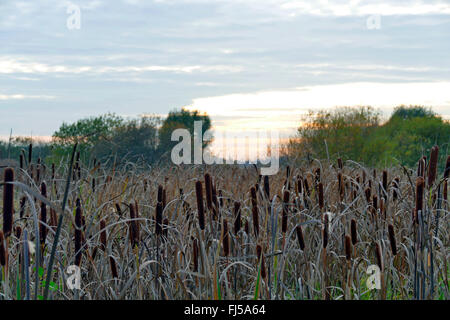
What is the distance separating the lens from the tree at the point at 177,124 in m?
16.8

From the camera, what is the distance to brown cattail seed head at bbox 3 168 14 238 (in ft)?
5.35

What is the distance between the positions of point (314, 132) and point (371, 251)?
12.0m

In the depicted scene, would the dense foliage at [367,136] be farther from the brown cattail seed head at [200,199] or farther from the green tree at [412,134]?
the brown cattail seed head at [200,199]

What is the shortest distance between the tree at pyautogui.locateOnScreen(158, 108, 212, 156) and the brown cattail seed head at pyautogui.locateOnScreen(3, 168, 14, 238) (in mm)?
10042

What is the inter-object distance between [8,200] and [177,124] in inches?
658

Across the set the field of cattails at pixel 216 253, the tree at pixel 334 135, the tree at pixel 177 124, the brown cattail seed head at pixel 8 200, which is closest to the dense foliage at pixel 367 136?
the tree at pixel 334 135

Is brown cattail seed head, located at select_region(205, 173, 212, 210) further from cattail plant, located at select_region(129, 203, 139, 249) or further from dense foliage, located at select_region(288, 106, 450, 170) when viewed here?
dense foliage, located at select_region(288, 106, 450, 170)

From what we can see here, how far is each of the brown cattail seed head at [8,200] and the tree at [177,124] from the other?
32.9ft

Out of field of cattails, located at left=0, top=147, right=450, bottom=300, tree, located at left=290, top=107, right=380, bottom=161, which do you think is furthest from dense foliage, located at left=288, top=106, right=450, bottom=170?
field of cattails, located at left=0, top=147, right=450, bottom=300
